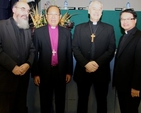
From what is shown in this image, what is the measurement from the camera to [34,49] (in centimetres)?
220

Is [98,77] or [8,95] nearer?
[8,95]

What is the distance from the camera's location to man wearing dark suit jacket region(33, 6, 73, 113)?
87.3 inches

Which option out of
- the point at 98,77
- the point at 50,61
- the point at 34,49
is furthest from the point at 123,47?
Answer: the point at 34,49

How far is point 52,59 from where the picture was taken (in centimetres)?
225

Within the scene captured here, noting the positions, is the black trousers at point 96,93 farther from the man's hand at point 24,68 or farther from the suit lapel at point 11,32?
the suit lapel at point 11,32

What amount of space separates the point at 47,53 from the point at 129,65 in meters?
0.87

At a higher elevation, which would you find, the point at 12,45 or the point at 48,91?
the point at 12,45

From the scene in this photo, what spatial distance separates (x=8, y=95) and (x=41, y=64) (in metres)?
0.49

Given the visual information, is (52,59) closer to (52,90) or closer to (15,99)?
(52,90)

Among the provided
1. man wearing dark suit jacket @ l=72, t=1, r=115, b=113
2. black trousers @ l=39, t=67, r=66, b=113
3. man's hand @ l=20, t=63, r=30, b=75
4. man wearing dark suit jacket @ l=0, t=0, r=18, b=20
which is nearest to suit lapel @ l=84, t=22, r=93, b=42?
man wearing dark suit jacket @ l=72, t=1, r=115, b=113

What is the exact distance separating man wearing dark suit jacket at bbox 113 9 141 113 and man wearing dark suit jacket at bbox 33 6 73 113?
1.86 ft

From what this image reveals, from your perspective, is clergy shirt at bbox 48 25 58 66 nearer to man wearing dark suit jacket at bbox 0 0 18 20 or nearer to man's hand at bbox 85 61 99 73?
man's hand at bbox 85 61 99 73

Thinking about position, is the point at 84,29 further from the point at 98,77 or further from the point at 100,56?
the point at 98,77

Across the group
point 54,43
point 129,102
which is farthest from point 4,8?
point 129,102
